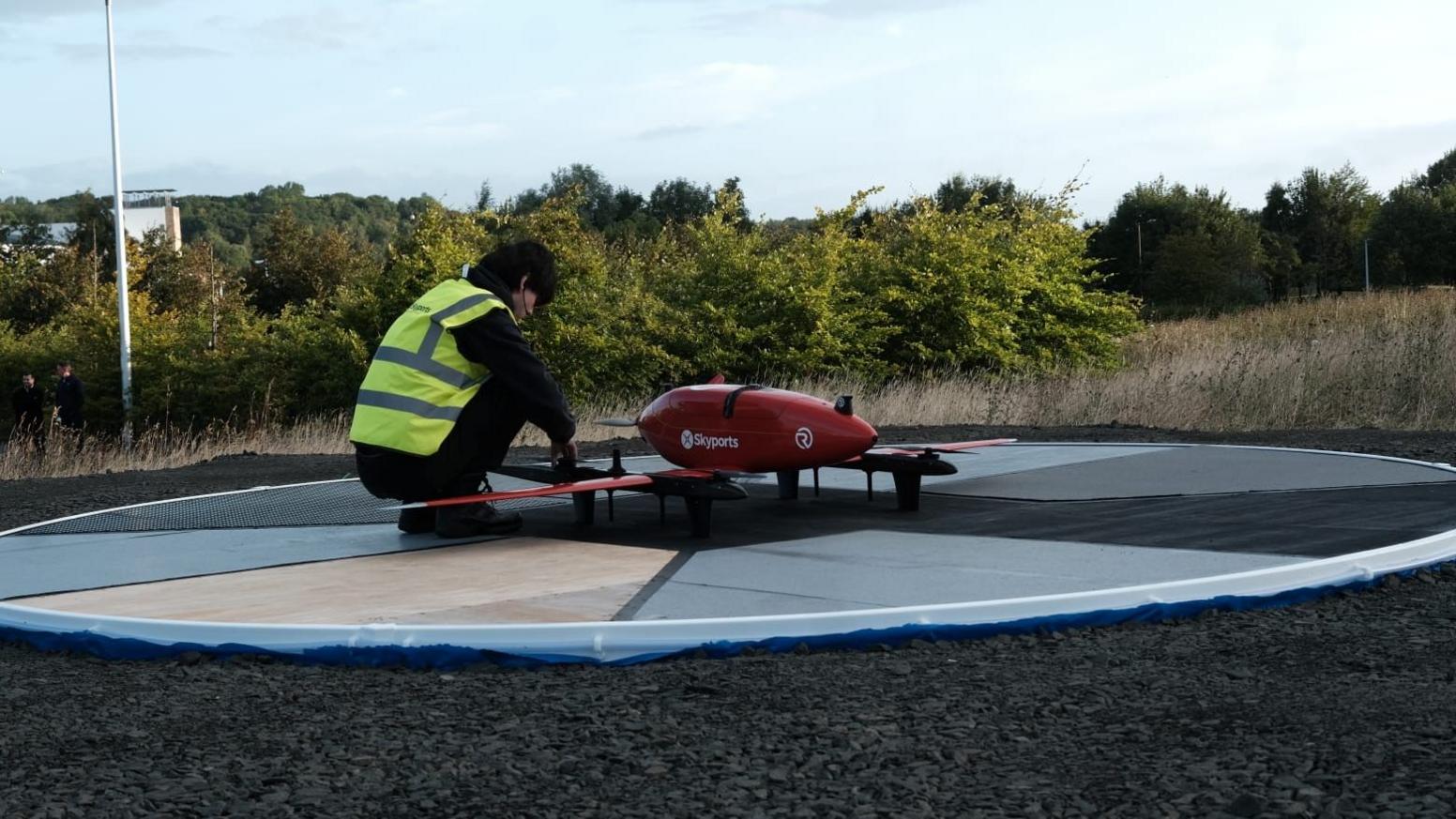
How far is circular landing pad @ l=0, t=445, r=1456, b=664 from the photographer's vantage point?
4512 millimetres

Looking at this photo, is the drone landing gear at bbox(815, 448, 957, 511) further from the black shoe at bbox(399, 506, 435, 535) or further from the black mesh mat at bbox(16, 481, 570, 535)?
the black shoe at bbox(399, 506, 435, 535)

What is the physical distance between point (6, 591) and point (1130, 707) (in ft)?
15.4

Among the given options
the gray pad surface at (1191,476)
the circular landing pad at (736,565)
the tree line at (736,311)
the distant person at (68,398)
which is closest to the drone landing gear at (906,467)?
the circular landing pad at (736,565)

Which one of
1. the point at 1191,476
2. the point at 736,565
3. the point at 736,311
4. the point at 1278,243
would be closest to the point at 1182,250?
the point at 1278,243

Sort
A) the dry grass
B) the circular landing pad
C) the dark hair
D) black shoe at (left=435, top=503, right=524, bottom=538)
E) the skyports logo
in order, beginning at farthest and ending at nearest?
the dry grass
the skyports logo
black shoe at (left=435, top=503, right=524, bottom=538)
the dark hair
the circular landing pad

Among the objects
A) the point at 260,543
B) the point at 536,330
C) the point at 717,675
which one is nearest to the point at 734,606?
the point at 717,675

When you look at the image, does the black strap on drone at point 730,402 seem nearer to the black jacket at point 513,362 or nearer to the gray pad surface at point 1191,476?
the black jacket at point 513,362

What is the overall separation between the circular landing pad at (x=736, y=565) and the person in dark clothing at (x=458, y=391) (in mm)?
375

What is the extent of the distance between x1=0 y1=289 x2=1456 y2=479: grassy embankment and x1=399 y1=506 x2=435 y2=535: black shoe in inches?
388

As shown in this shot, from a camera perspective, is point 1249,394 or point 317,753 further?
point 1249,394

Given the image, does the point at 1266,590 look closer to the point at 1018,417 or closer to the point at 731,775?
the point at 731,775

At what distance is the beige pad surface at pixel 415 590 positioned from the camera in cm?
499

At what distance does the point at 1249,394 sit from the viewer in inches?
595

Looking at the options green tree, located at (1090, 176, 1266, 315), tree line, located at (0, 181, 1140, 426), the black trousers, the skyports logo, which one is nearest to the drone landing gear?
the skyports logo
